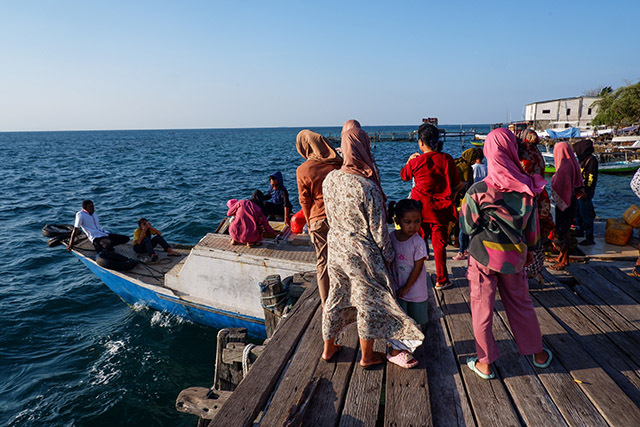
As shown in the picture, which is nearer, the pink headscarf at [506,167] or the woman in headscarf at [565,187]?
the pink headscarf at [506,167]

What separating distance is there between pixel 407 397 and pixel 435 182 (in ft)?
8.27

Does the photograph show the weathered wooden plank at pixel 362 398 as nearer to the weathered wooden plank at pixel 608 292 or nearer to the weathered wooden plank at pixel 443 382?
the weathered wooden plank at pixel 443 382

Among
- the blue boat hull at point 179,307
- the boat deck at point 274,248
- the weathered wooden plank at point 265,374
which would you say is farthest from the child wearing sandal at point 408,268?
the blue boat hull at point 179,307

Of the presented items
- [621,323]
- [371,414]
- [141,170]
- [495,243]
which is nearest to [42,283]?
[371,414]

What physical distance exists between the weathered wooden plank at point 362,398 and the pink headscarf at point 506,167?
192 centimetres

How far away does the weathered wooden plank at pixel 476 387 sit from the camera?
102 inches

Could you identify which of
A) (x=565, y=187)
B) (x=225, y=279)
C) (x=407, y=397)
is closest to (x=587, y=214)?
(x=565, y=187)

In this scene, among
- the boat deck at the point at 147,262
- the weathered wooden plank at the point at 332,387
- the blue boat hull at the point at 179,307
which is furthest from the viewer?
the boat deck at the point at 147,262

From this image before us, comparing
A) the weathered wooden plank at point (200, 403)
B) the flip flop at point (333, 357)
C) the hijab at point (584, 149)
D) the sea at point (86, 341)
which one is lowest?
the sea at point (86, 341)

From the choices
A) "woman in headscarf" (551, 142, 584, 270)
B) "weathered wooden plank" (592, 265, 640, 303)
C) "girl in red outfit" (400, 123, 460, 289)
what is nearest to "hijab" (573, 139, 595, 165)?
"woman in headscarf" (551, 142, 584, 270)

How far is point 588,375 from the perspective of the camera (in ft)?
9.75

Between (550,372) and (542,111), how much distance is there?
73332 mm

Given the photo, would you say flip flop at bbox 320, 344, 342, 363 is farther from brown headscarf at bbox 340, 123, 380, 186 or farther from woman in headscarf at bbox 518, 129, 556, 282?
woman in headscarf at bbox 518, 129, 556, 282

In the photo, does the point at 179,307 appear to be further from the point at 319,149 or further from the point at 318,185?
the point at 319,149
